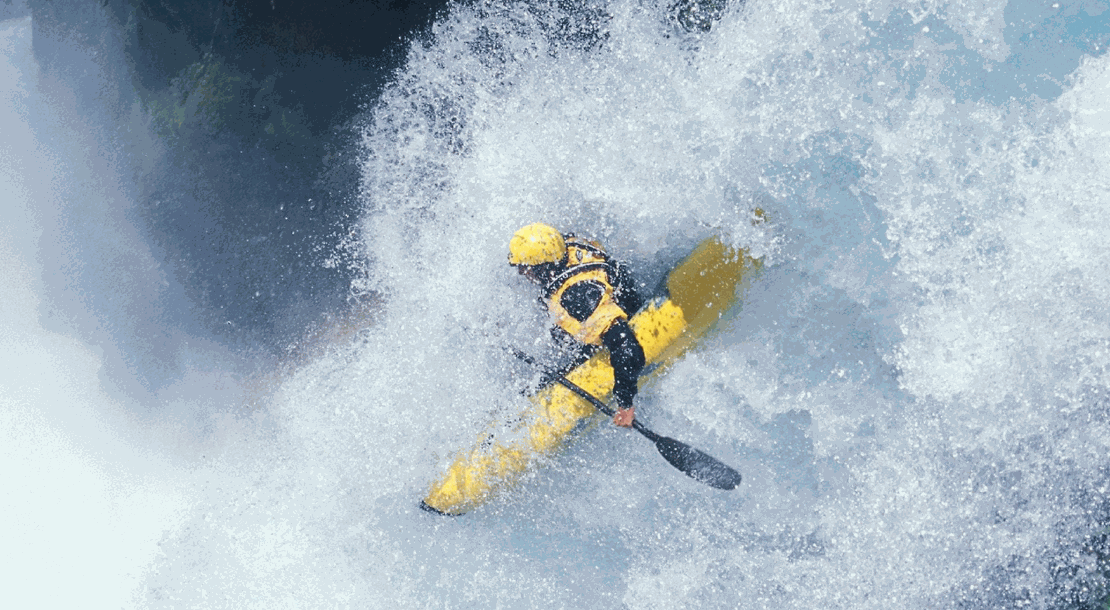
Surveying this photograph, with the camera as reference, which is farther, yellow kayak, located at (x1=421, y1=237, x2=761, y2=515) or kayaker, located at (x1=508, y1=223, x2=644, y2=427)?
yellow kayak, located at (x1=421, y1=237, x2=761, y2=515)

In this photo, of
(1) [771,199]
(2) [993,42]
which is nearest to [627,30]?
(1) [771,199]

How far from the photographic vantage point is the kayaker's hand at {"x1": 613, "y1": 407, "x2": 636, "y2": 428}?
3.33m

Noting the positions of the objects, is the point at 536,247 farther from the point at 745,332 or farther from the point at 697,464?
the point at 697,464

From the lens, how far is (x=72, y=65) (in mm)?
5121

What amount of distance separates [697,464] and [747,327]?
80 centimetres

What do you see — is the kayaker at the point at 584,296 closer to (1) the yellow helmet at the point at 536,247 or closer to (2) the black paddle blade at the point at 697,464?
(1) the yellow helmet at the point at 536,247

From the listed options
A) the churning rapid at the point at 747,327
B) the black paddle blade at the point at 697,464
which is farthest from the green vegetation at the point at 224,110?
the black paddle blade at the point at 697,464

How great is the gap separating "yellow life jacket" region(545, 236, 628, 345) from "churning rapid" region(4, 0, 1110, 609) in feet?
1.86

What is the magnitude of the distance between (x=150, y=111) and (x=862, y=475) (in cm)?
546

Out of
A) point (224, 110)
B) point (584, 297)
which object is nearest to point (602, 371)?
point (584, 297)

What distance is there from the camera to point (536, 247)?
3145 mm

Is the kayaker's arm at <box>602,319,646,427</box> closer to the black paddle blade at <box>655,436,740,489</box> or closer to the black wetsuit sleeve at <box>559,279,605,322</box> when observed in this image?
the black wetsuit sleeve at <box>559,279,605,322</box>

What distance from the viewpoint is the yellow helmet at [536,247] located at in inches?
124

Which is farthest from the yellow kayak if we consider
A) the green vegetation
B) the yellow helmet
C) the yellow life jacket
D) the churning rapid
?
the green vegetation
